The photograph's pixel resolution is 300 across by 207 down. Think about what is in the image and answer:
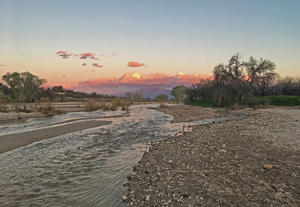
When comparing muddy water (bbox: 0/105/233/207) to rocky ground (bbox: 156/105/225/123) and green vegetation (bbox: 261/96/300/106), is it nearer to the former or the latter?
rocky ground (bbox: 156/105/225/123)

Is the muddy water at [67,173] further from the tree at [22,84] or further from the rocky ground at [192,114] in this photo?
the tree at [22,84]

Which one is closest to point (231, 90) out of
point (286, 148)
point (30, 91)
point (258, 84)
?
point (258, 84)

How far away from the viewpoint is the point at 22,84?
59781mm

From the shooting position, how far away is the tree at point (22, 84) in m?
58.1

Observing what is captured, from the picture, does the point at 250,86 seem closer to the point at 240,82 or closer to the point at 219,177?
the point at 240,82

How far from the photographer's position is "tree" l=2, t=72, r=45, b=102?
2288 inches

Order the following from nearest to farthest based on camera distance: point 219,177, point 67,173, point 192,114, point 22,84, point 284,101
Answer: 1. point 219,177
2. point 67,173
3. point 192,114
4. point 284,101
5. point 22,84

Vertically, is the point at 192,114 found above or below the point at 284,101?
below

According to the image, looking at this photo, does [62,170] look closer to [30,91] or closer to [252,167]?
[252,167]

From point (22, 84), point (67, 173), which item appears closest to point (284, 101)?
point (67, 173)

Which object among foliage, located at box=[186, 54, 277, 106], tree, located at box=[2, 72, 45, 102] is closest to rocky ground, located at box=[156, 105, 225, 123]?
foliage, located at box=[186, 54, 277, 106]

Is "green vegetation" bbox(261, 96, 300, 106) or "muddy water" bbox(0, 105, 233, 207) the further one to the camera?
"green vegetation" bbox(261, 96, 300, 106)

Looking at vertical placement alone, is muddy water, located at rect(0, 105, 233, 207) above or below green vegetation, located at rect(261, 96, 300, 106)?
below

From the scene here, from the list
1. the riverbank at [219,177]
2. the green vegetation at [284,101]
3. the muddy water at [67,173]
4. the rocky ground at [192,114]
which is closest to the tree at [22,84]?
the rocky ground at [192,114]
